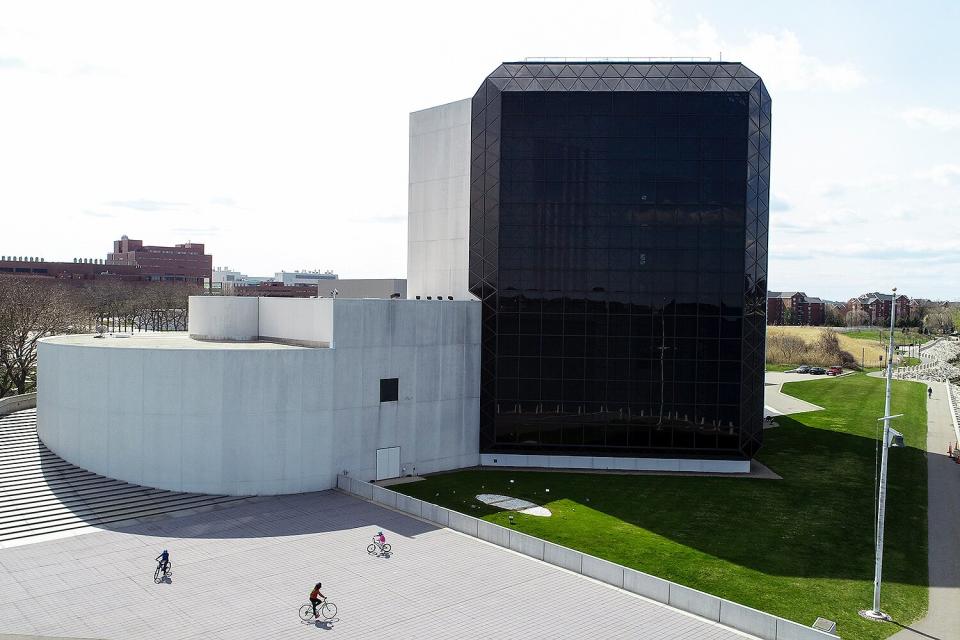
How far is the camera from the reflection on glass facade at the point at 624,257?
155 ft

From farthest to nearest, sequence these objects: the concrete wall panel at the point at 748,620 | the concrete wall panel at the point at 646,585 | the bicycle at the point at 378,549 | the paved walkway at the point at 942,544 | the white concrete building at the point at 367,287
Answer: the white concrete building at the point at 367,287
the bicycle at the point at 378,549
the concrete wall panel at the point at 646,585
the paved walkway at the point at 942,544
the concrete wall panel at the point at 748,620

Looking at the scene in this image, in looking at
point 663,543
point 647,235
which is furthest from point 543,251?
point 663,543

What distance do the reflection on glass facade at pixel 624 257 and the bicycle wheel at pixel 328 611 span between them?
80.1ft

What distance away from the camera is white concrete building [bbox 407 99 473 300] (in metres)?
50.5

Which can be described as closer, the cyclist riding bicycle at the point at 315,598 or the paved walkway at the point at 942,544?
the cyclist riding bicycle at the point at 315,598

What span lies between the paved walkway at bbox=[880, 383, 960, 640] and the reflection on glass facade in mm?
11544

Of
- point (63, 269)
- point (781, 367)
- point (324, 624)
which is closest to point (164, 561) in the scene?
point (324, 624)

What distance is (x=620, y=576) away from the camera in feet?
89.5

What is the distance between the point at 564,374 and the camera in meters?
48.2

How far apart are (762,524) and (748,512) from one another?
203 centimetres

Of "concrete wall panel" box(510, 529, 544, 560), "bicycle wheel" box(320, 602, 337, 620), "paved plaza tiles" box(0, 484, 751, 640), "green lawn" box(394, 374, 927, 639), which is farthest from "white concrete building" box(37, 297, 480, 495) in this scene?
"bicycle wheel" box(320, 602, 337, 620)

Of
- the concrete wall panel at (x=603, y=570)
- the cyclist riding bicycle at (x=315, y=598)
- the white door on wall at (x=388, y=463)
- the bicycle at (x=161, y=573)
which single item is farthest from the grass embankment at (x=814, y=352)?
the bicycle at (x=161, y=573)

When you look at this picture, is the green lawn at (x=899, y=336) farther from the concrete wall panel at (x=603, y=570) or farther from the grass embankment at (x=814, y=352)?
the concrete wall panel at (x=603, y=570)

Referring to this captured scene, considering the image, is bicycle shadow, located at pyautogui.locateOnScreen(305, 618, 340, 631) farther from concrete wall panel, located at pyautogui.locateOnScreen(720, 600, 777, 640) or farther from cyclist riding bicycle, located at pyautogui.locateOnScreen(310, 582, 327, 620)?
concrete wall panel, located at pyautogui.locateOnScreen(720, 600, 777, 640)
